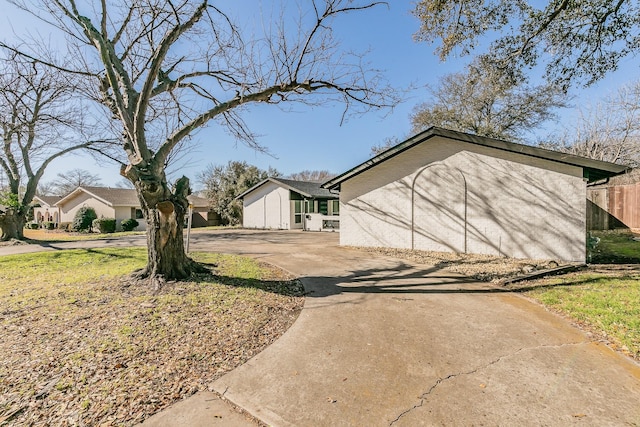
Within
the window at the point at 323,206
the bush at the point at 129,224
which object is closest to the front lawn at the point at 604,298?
the window at the point at 323,206

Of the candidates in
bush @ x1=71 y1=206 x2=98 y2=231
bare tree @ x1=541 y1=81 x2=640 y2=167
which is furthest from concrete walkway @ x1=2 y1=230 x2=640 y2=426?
bush @ x1=71 y1=206 x2=98 y2=231

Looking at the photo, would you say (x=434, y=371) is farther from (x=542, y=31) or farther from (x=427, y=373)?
Answer: (x=542, y=31)

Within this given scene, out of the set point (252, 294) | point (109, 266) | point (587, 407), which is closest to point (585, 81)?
point (587, 407)

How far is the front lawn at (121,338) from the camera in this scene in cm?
241

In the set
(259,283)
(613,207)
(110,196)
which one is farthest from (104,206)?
(613,207)

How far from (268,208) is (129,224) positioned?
12469 mm

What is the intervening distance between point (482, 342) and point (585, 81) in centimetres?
798

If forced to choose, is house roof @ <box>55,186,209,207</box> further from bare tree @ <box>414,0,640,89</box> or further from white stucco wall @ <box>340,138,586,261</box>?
bare tree @ <box>414,0,640,89</box>

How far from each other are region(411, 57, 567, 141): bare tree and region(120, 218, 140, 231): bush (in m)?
24.4

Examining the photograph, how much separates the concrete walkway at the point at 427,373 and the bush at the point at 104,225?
2453 cm

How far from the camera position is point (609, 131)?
67.2 ft

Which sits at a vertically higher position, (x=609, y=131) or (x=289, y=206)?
(x=609, y=131)

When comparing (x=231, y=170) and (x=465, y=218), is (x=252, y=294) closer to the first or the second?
(x=465, y=218)

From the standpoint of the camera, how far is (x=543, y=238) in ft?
26.3
